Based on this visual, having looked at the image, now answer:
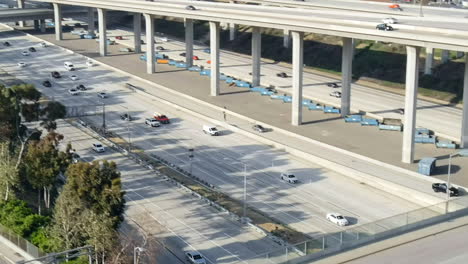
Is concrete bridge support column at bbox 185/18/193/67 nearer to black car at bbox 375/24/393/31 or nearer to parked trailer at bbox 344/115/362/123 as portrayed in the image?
parked trailer at bbox 344/115/362/123

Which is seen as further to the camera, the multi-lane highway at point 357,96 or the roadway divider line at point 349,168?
the multi-lane highway at point 357,96

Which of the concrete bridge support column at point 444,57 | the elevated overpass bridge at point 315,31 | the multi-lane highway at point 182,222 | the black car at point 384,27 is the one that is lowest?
the multi-lane highway at point 182,222

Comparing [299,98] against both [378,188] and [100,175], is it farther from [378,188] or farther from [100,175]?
[100,175]

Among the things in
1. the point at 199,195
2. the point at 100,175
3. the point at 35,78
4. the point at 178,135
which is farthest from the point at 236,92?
the point at 100,175

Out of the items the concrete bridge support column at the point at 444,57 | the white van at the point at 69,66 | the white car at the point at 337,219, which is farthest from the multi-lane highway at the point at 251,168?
the concrete bridge support column at the point at 444,57

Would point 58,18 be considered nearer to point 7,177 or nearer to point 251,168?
point 251,168

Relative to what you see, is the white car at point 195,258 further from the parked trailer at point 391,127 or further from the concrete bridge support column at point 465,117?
the parked trailer at point 391,127
